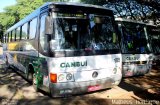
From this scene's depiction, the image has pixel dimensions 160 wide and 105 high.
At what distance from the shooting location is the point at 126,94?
8.58 m

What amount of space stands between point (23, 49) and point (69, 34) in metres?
4.16

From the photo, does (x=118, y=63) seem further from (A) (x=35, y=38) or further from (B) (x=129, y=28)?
(B) (x=129, y=28)

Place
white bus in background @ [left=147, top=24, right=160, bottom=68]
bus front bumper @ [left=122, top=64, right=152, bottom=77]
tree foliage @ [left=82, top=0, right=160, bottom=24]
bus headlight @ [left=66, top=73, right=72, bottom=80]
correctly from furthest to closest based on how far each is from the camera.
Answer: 1. tree foliage @ [left=82, top=0, right=160, bottom=24]
2. white bus in background @ [left=147, top=24, right=160, bottom=68]
3. bus front bumper @ [left=122, top=64, right=152, bottom=77]
4. bus headlight @ [left=66, top=73, right=72, bottom=80]

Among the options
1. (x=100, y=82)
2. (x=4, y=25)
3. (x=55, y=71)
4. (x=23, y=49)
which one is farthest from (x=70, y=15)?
(x=4, y=25)

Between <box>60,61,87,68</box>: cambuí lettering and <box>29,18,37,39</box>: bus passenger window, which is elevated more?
<box>29,18,37,39</box>: bus passenger window

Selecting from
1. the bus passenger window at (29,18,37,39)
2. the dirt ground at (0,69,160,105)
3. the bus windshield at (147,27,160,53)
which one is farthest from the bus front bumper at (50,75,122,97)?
the bus windshield at (147,27,160,53)

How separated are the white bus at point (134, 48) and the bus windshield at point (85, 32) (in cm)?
271

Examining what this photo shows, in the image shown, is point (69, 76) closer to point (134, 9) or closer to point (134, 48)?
point (134, 48)

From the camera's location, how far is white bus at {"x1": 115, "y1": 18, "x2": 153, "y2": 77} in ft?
35.3

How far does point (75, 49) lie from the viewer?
7277mm

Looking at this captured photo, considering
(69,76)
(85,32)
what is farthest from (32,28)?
(69,76)

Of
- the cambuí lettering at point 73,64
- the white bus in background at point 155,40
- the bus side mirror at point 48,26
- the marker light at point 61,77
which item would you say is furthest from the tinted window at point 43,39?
the white bus in background at point 155,40

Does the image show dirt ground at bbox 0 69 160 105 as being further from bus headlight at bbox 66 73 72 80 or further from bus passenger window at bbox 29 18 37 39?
bus passenger window at bbox 29 18 37 39

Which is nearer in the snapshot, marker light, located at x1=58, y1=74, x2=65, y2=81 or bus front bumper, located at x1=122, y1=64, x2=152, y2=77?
marker light, located at x1=58, y1=74, x2=65, y2=81
